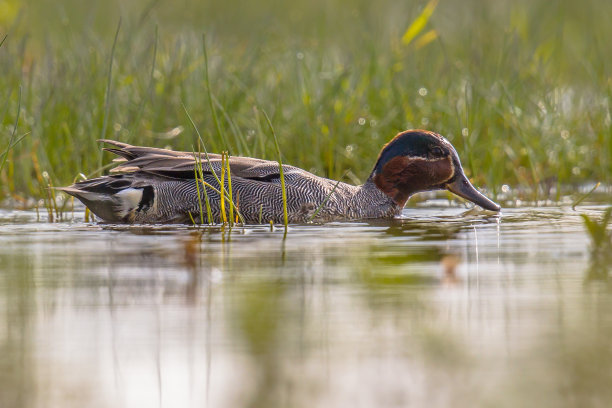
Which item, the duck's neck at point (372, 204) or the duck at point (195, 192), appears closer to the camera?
the duck at point (195, 192)

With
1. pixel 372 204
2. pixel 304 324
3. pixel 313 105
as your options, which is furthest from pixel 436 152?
pixel 304 324

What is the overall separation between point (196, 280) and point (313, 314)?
823 mm

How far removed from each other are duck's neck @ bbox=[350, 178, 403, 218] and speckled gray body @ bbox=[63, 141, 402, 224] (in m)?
0.37

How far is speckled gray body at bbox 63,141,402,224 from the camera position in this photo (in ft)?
22.2

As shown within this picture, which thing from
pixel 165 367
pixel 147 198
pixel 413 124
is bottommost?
pixel 165 367

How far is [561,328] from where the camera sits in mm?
3326

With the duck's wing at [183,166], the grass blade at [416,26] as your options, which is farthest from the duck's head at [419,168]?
the grass blade at [416,26]

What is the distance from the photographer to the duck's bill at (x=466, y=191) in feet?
24.3

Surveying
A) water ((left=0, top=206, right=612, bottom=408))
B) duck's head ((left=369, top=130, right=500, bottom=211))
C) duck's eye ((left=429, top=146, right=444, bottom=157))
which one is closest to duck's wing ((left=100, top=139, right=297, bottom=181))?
duck's head ((left=369, top=130, right=500, bottom=211))

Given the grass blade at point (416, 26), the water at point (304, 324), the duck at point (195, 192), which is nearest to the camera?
the water at point (304, 324)

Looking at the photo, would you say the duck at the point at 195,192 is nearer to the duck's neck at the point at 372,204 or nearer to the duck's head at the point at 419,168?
the duck's neck at the point at 372,204

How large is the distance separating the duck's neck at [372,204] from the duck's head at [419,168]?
66mm

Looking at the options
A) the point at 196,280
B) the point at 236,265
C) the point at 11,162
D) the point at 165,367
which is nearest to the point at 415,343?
the point at 165,367

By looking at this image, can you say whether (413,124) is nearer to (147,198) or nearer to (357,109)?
(357,109)
